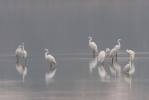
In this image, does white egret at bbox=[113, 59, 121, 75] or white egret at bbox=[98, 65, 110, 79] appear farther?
white egret at bbox=[113, 59, 121, 75]

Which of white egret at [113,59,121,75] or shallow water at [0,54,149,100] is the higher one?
white egret at [113,59,121,75]

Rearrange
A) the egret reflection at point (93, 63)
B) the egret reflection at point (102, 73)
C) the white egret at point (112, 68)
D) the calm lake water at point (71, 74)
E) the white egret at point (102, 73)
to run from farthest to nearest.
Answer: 1. the egret reflection at point (93, 63)
2. the white egret at point (112, 68)
3. the white egret at point (102, 73)
4. the egret reflection at point (102, 73)
5. the calm lake water at point (71, 74)

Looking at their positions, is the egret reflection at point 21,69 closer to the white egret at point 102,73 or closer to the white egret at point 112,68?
the white egret at point 102,73

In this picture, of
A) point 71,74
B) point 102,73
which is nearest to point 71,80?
point 71,74

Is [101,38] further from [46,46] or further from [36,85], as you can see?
[36,85]

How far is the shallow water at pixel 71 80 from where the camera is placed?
22.1 m

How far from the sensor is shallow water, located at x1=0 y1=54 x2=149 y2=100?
22.1 metres

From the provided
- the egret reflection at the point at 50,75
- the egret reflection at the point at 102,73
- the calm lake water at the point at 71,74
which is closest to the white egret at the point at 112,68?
the calm lake water at the point at 71,74

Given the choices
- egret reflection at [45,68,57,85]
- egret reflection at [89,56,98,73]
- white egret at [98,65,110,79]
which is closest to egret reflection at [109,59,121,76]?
white egret at [98,65,110,79]

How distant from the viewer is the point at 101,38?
47062 millimetres

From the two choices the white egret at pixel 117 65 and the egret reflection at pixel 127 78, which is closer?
the egret reflection at pixel 127 78

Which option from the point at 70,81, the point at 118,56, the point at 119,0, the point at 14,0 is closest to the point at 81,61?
the point at 118,56

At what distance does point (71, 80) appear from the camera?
2561 cm

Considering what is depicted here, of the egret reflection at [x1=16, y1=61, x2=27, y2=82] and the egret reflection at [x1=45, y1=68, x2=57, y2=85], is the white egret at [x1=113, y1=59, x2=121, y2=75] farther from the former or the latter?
the egret reflection at [x1=16, y1=61, x2=27, y2=82]
